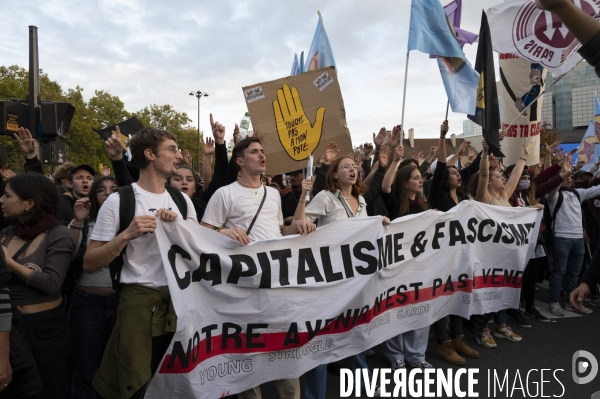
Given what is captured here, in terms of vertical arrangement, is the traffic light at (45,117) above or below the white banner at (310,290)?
above

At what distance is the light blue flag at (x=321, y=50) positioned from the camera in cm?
643

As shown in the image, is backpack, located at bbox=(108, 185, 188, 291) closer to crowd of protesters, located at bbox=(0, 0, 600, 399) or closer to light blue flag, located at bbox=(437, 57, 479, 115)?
crowd of protesters, located at bbox=(0, 0, 600, 399)

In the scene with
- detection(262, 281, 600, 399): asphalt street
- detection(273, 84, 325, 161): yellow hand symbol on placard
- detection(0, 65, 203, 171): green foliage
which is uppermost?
detection(0, 65, 203, 171): green foliage

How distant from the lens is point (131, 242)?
256cm

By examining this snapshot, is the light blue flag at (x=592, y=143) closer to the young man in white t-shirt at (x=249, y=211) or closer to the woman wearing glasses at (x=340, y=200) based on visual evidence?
the woman wearing glasses at (x=340, y=200)

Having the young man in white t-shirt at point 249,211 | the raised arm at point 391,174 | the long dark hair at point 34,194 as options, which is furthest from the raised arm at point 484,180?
the long dark hair at point 34,194

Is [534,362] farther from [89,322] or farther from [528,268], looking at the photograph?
[89,322]

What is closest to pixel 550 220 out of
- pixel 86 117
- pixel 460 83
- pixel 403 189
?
pixel 460 83

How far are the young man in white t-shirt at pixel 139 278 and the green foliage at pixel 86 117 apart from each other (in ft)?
84.5

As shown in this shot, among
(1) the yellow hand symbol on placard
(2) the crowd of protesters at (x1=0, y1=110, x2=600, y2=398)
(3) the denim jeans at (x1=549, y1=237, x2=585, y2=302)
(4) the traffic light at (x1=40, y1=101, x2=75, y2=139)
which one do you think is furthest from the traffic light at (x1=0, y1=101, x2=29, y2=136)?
(3) the denim jeans at (x1=549, y1=237, x2=585, y2=302)

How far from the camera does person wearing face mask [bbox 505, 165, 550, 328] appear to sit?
5.65 meters

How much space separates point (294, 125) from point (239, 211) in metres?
1.91

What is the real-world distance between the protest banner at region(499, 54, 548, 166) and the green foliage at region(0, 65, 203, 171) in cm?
2374

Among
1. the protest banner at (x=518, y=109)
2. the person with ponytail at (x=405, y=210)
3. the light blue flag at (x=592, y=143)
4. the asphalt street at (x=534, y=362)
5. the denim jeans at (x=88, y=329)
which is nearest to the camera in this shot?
the denim jeans at (x=88, y=329)
